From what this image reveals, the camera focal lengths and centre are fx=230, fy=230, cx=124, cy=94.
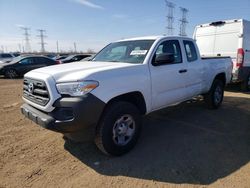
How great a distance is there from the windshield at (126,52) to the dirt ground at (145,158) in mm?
1551

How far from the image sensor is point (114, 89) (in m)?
3.38

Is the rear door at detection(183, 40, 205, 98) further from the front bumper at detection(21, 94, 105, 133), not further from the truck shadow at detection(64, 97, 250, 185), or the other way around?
the front bumper at detection(21, 94, 105, 133)

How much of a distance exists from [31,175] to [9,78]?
13503mm

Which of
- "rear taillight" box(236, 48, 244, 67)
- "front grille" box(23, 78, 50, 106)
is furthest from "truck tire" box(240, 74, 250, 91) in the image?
"front grille" box(23, 78, 50, 106)

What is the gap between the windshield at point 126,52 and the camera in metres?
4.18

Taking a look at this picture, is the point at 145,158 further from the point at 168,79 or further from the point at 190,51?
the point at 190,51

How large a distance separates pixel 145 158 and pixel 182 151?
0.68 meters

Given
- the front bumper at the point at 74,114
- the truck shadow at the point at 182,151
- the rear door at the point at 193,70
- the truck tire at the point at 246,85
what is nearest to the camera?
the front bumper at the point at 74,114

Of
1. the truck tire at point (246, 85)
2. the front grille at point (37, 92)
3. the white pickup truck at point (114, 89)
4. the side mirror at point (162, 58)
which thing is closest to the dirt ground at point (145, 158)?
the white pickup truck at point (114, 89)

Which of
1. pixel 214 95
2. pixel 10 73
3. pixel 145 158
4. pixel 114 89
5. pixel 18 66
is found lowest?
pixel 145 158

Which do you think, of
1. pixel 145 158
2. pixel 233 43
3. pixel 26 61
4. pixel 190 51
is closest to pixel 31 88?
pixel 145 158

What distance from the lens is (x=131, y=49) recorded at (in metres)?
4.54

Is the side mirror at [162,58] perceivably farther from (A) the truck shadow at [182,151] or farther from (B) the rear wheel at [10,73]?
(B) the rear wheel at [10,73]

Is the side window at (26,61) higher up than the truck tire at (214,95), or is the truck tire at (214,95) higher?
the side window at (26,61)
